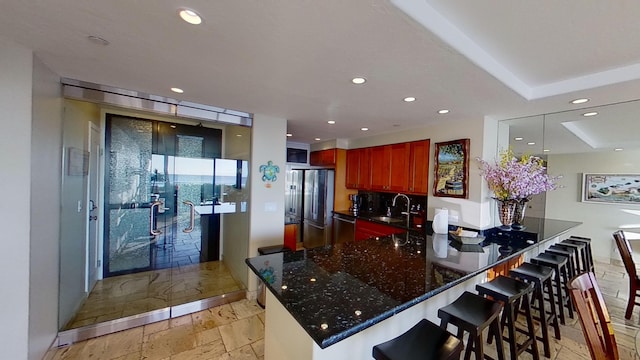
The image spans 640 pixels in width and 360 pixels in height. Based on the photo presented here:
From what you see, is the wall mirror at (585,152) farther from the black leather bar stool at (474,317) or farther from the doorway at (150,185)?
the doorway at (150,185)

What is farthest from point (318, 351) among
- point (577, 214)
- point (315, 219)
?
point (577, 214)

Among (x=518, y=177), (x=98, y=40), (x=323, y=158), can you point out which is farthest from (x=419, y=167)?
(x=98, y=40)

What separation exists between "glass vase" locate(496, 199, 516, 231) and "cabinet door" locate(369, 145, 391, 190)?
158 centimetres

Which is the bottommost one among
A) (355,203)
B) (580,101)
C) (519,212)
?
(355,203)

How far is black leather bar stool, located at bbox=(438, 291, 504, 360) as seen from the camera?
1.39 metres

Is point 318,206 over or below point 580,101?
below

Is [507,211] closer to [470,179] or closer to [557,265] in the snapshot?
[470,179]

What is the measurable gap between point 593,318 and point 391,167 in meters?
2.95

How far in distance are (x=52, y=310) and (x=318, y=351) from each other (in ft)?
7.88

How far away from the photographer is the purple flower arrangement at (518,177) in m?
2.62

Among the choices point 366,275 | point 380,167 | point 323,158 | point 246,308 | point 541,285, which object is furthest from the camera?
point 323,158

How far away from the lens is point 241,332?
7.89 feet

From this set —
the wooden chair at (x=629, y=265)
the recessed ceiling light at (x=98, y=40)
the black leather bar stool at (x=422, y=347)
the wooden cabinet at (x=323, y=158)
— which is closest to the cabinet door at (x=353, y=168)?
the wooden cabinet at (x=323, y=158)

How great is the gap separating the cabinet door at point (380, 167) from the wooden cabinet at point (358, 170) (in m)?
0.12
